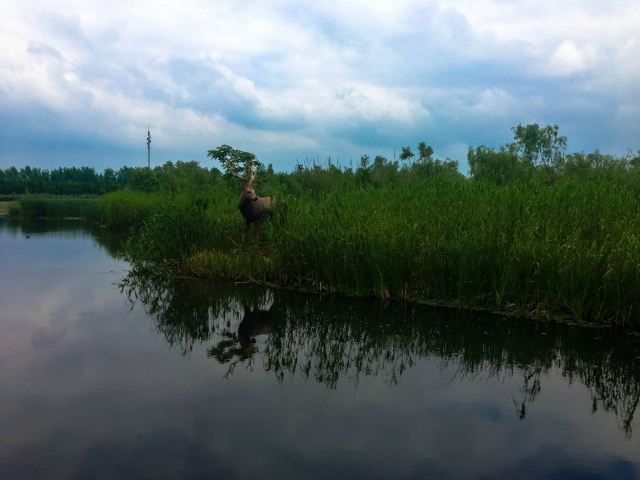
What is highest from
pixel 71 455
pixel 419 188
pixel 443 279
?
pixel 419 188

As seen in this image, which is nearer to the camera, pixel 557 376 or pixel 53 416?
pixel 53 416

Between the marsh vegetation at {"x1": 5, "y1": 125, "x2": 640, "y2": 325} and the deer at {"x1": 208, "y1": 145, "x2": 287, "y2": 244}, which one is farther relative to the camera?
the deer at {"x1": 208, "y1": 145, "x2": 287, "y2": 244}

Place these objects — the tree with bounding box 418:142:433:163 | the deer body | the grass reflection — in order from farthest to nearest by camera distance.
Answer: the tree with bounding box 418:142:433:163
the deer body
the grass reflection

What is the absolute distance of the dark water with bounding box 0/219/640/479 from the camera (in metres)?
3.52

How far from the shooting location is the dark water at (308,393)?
139 inches

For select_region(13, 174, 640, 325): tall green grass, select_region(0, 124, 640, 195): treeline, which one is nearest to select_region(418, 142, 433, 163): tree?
select_region(0, 124, 640, 195): treeline

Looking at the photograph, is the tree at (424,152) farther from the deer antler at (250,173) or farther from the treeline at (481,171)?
the deer antler at (250,173)

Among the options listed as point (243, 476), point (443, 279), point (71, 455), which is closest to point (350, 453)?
point (243, 476)

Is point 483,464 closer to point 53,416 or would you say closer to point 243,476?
point 243,476

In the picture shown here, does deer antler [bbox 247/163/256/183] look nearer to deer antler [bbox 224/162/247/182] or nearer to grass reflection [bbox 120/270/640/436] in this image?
deer antler [bbox 224/162/247/182]

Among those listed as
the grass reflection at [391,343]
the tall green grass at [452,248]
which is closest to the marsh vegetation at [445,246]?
the tall green grass at [452,248]

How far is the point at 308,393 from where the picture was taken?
4672 millimetres

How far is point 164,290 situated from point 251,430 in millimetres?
5611

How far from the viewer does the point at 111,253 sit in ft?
47.7
